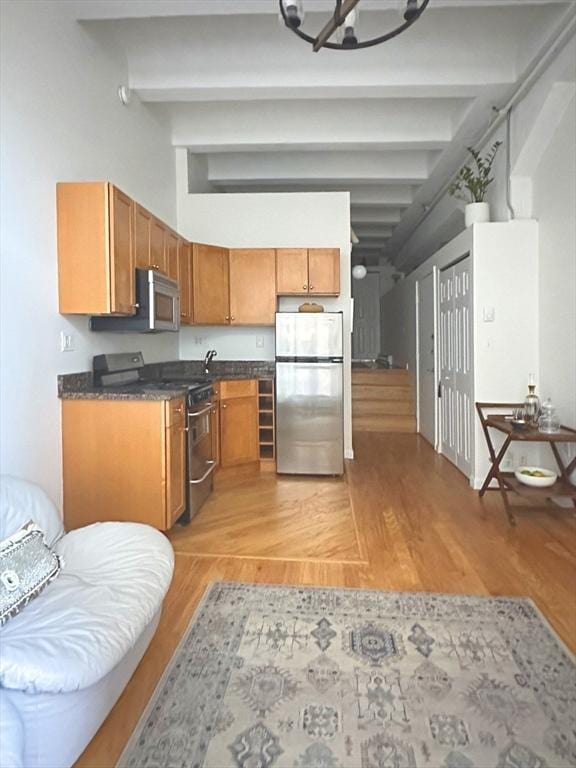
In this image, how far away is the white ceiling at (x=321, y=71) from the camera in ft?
10.5

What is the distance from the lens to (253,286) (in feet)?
16.2

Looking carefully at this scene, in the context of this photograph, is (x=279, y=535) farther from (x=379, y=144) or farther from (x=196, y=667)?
(x=379, y=144)

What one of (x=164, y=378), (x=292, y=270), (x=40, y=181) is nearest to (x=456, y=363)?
(x=292, y=270)

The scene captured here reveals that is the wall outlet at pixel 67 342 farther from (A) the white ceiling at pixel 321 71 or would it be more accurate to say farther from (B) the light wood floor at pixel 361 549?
(A) the white ceiling at pixel 321 71

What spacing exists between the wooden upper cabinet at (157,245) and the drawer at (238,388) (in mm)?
1155

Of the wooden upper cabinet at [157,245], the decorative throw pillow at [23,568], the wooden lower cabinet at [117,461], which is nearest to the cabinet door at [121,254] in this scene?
the wooden upper cabinet at [157,245]

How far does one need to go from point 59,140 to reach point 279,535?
266 cm

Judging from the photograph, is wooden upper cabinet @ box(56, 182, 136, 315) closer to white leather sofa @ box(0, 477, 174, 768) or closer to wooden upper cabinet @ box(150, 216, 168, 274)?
wooden upper cabinet @ box(150, 216, 168, 274)

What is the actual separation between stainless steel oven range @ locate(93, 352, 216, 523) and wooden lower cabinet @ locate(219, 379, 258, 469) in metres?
0.61

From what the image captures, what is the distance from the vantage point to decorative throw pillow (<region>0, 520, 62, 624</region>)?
4.93ft

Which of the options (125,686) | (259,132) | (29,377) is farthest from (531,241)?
(125,686)

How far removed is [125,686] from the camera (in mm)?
1747

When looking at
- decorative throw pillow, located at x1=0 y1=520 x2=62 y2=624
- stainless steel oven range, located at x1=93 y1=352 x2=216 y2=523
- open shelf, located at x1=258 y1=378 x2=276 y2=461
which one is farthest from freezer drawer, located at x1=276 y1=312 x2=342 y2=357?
decorative throw pillow, located at x1=0 y1=520 x2=62 y2=624

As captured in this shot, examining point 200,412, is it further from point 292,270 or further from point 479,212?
point 479,212
